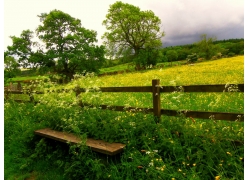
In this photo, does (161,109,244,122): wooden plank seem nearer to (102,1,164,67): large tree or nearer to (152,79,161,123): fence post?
(152,79,161,123): fence post

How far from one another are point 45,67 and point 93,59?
8273 millimetres

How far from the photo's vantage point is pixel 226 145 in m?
3.67

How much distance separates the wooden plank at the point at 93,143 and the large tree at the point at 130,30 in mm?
41688

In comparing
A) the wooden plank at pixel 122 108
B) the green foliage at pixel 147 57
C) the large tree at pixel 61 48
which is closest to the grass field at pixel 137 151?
the wooden plank at pixel 122 108

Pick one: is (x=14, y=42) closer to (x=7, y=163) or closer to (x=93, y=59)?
(x=93, y=59)

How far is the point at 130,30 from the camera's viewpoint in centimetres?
4756

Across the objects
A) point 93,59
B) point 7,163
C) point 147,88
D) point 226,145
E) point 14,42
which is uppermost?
point 14,42

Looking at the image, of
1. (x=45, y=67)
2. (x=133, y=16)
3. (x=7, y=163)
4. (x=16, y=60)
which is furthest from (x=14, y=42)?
(x=7, y=163)

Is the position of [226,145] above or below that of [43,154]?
above

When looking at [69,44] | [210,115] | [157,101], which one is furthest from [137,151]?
[69,44]

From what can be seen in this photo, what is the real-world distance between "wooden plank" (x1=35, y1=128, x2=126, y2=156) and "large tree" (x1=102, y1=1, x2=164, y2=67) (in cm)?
4169

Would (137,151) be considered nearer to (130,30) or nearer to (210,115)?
(210,115)

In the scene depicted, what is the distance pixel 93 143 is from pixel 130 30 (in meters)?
45.3

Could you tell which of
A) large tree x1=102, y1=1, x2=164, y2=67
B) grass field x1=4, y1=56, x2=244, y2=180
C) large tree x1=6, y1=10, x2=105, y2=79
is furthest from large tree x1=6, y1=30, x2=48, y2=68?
grass field x1=4, y1=56, x2=244, y2=180
